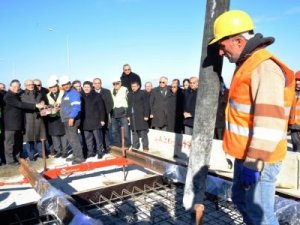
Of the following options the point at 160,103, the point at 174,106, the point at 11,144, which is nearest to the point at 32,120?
the point at 11,144

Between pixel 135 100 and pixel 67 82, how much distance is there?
2.06 m

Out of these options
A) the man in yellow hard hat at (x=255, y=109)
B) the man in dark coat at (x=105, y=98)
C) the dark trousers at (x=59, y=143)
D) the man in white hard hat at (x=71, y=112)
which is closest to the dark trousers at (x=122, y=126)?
the man in dark coat at (x=105, y=98)

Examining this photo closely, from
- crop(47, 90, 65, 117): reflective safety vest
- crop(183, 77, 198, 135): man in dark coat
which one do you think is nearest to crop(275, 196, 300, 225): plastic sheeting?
crop(183, 77, 198, 135): man in dark coat

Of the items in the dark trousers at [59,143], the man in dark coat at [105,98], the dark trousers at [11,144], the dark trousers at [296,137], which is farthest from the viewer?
the man in dark coat at [105,98]

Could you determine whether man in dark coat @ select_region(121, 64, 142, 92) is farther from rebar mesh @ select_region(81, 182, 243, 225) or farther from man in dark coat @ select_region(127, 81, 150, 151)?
rebar mesh @ select_region(81, 182, 243, 225)

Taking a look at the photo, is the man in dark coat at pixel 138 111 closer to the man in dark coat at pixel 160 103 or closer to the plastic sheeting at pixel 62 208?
the man in dark coat at pixel 160 103

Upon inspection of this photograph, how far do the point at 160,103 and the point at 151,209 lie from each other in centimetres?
501

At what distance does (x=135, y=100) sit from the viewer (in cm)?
929

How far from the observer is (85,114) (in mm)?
8586

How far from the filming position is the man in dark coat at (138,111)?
365 inches

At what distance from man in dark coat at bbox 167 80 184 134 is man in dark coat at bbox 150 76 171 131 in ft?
0.37

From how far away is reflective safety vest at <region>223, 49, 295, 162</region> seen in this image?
8.03ft

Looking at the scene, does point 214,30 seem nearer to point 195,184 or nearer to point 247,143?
point 247,143

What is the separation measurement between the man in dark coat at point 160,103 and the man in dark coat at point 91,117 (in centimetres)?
153
